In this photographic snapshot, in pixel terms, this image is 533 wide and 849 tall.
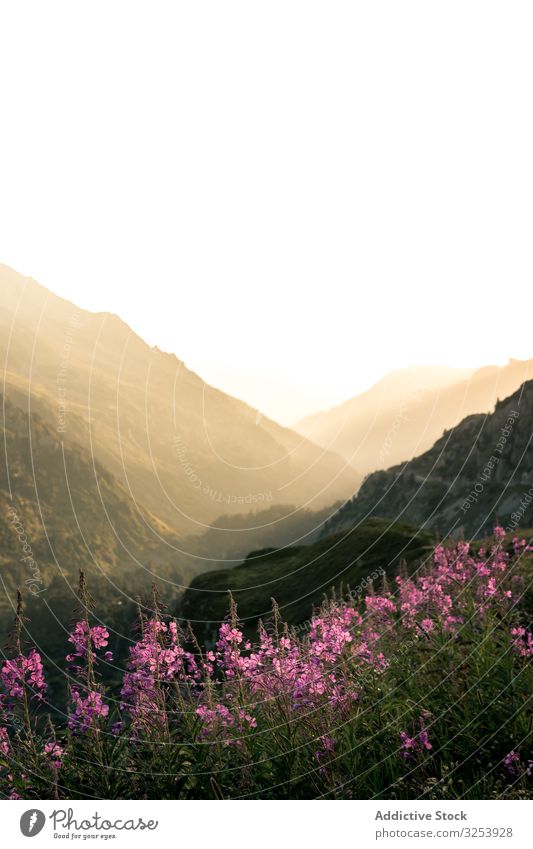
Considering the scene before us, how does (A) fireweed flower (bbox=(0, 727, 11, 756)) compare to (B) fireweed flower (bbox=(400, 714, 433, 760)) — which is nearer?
(B) fireweed flower (bbox=(400, 714, 433, 760))

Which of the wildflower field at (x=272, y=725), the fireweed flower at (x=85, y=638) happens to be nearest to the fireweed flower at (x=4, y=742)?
the wildflower field at (x=272, y=725)

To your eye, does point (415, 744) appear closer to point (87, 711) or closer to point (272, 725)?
point (272, 725)

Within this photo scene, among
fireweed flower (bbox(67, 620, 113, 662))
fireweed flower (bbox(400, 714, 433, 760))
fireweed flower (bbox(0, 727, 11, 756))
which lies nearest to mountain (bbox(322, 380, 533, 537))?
fireweed flower (bbox(400, 714, 433, 760))

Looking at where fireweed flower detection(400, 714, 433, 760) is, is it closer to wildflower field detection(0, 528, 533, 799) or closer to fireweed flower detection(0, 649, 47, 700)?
wildflower field detection(0, 528, 533, 799)

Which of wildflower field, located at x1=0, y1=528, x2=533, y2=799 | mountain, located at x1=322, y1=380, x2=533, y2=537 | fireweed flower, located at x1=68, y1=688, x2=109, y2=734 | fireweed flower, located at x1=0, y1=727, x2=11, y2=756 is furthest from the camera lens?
mountain, located at x1=322, y1=380, x2=533, y2=537

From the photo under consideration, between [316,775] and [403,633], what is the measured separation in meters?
4.42

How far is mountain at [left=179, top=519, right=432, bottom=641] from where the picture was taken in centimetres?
9269

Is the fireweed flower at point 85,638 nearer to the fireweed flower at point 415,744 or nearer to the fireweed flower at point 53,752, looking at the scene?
the fireweed flower at point 53,752

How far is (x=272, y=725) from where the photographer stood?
10.6m
